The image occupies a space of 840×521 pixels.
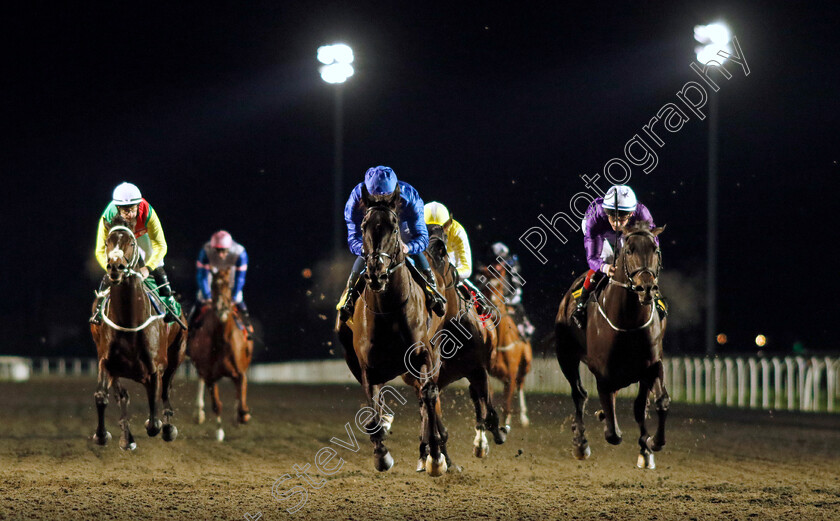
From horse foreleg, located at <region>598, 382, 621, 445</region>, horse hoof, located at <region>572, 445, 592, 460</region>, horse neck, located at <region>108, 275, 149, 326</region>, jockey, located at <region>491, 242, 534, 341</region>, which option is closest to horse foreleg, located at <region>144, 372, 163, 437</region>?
horse neck, located at <region>108, 275, 149, 326</region>

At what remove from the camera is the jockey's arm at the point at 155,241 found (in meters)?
9.92

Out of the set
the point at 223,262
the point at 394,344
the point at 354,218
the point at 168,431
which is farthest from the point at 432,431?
the point at 223,262

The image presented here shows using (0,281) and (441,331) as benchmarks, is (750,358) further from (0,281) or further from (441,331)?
(0,281)

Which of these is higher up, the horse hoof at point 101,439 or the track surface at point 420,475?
the horse hoof at point 101,439

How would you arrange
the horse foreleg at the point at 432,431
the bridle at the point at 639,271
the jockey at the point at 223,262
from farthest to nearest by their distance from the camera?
the jockey at the point at 223,262 → the horse foreleg at the point at 432,431 → the bridle at the point at 639,271

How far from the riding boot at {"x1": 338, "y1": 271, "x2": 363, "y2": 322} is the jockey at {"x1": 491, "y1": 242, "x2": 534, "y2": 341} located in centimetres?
497

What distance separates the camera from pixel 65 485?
9.32 metres

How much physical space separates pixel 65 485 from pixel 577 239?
600cm

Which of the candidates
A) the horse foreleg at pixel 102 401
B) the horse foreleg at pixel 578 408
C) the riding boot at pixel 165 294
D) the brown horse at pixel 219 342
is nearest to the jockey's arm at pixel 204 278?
the brown horse at pixel 219 342

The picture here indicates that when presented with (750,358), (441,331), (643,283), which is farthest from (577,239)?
(750,358)

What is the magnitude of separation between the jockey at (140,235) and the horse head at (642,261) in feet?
14.5

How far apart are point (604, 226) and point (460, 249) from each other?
1788 millimetres

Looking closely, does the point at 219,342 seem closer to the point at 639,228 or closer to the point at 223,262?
the point at 223,262

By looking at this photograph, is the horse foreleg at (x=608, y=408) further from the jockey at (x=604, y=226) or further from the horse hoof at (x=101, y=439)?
the horse hoof at (x=101, y=439)
